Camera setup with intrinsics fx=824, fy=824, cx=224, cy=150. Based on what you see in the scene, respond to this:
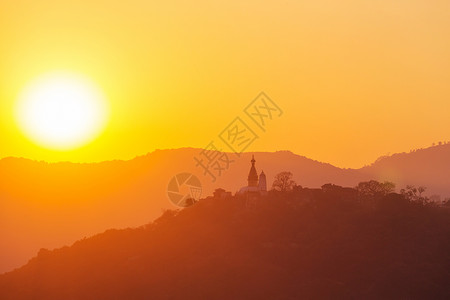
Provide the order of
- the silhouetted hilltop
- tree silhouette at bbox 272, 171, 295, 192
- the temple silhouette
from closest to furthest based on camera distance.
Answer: the silhouetted hilltop → the temple silhouette → tree silhouette at bbox 272, 171, 295, 192

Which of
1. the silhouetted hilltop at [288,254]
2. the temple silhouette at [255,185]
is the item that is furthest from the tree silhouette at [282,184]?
the temple silhouette at [255,185]

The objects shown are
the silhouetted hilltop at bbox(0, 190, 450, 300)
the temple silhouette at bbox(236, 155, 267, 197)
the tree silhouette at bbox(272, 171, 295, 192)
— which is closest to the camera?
the silhouetted hilltop at bbox(0, 190, 450, 300)

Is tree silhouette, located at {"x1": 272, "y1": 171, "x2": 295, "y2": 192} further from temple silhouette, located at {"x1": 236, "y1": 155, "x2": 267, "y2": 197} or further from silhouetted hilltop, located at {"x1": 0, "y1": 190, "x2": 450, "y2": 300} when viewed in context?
temple silhouette, located at {"x1": 236, "y1": 155, "x2": 267, "y2": 197}

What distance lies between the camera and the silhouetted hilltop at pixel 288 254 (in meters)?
133

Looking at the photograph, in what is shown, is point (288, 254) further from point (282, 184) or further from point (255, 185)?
point (282, 184)

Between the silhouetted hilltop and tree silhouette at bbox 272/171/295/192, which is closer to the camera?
the silhouetted hilltop

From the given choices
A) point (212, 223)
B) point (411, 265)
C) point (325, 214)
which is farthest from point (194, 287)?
point (411, 265)

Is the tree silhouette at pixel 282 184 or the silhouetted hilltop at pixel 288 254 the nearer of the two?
the silhouetted hilltop at pixel 288 254

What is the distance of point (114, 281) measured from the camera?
15025 cm

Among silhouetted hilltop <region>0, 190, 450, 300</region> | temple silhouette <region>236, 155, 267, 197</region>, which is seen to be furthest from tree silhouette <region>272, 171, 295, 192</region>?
temple silhouette <region>236, 155, 267, 197</region>

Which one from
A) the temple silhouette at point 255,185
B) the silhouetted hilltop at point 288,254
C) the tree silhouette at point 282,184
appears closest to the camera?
the silhouetted hilltop at point 288,254

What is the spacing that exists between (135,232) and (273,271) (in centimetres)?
3816

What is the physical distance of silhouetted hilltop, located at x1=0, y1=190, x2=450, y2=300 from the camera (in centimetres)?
13338

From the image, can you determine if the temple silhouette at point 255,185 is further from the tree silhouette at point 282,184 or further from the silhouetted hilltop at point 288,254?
the tree silhouette at point 282,184
